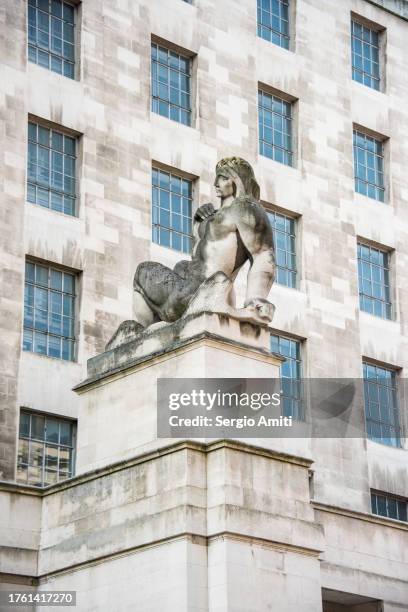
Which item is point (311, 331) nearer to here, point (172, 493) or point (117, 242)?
point (117, 242)

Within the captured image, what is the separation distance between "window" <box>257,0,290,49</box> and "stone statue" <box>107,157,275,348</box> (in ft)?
42.3

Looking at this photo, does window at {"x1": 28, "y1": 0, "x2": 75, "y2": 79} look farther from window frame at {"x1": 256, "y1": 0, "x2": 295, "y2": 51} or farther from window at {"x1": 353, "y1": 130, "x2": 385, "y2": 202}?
window at {"x1": 353, "y1": 130, "x2": 385, "y2": 202}

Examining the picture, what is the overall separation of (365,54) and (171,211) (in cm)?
1006

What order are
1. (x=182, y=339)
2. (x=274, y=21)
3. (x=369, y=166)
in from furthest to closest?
(x=369, y=166) < (x=274, y=21) < (x=182, y=339)

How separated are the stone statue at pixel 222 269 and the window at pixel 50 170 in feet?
20.7

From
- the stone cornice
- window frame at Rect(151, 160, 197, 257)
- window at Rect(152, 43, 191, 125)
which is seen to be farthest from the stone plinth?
the stone cornice

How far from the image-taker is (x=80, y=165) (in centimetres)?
3356

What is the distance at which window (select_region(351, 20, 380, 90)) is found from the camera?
136 feet

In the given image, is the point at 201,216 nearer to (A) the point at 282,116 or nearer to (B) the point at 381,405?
(A) the point at 282,116

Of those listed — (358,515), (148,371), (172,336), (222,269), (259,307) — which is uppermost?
(222,269)

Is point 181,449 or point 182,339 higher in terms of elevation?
point 182,339

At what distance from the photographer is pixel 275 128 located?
1517 inches

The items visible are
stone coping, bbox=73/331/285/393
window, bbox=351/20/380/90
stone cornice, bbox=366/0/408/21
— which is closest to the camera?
stone coping, bbox=73/331/285/393

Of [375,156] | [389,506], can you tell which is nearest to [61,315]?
[389,506]
